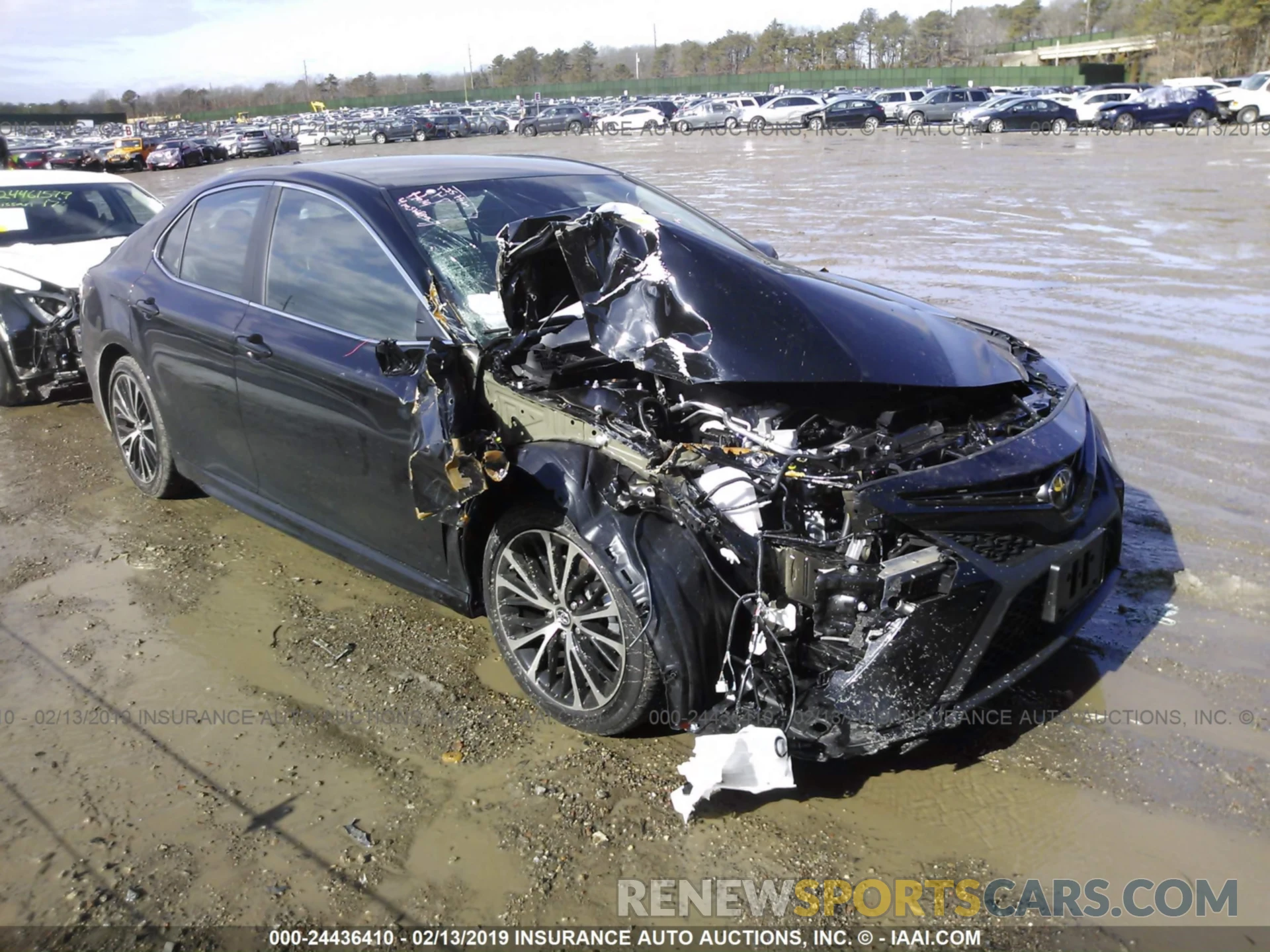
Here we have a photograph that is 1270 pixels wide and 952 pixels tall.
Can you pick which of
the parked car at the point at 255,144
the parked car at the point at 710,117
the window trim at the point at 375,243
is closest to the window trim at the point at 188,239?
the window trim at the point at 375,243

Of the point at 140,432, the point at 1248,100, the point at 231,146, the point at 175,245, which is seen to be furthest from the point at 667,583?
the point at 231,146

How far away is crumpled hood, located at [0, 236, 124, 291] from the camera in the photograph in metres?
7.39

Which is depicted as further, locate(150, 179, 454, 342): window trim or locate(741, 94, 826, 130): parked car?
locate(741, 94, 826, 130): parked car

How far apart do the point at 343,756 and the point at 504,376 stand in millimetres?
1400

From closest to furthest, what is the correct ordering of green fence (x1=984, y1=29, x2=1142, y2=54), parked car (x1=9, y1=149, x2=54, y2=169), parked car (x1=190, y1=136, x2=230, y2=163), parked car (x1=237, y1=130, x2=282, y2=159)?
parked car (x1=9, y1=149, x2=54, y2=169) < parked car (x1=190, y1=136, x2=230, y2=163) < parked car (x1=237, y1=130, x2=282, y2=159) < green fence (x1=984, y1=29, x2=1142, y2=54)

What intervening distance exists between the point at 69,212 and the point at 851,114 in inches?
1564

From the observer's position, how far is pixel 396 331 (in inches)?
150

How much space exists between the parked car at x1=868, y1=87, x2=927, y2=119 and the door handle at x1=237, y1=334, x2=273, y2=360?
144 ft

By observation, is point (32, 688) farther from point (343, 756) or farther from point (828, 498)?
point (828, 498)

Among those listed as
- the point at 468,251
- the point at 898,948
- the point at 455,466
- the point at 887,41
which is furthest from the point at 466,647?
the point at 887,41

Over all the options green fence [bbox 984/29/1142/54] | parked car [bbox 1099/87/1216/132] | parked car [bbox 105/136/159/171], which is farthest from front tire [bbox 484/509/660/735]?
green fence [bbox 984/29/1142/54]

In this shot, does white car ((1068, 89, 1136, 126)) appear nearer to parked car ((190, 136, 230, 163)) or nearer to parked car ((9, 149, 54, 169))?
parked car ((190, 136, 230, 163))

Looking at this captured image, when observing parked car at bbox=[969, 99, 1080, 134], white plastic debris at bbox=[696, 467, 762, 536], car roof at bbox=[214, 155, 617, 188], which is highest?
car roof at bbox=[214, 155, 617, 188]

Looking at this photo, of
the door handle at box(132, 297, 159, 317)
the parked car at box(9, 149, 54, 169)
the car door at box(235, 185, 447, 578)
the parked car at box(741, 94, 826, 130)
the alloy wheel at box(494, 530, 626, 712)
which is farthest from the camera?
the parked car at box(741, 94, 826, 130)
